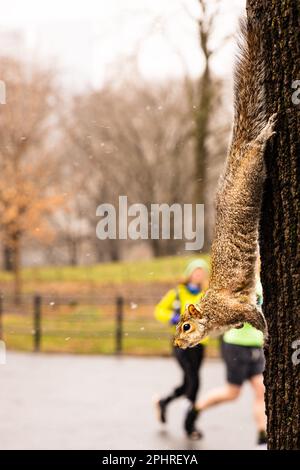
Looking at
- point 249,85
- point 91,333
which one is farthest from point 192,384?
point 91,333

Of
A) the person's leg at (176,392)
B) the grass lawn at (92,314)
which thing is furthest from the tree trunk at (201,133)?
the person's leg at (176,392)

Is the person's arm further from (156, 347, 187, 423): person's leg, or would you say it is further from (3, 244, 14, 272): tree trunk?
(3, 244, 14, 272): tree trunk

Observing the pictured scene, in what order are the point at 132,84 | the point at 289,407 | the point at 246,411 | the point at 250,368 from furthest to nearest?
the point at 132,84, the point at 246,411, the point at 250,368, the point at 289,407

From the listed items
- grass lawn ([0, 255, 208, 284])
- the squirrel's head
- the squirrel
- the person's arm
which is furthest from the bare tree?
the squirrel

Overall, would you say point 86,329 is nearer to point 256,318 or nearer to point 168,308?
point 168,308

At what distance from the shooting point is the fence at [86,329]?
14324 mm

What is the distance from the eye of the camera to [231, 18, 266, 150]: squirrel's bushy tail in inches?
135

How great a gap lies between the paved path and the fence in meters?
0.77

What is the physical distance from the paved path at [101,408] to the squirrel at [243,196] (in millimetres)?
3818

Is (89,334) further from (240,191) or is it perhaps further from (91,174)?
(91,174)

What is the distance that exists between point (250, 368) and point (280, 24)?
4.49 meters

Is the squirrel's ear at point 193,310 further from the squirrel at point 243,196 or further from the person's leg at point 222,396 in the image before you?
the person's leg at point 222,396

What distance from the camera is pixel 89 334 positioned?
1465 centimetres

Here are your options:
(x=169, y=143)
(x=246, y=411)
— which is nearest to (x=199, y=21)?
(x=246, y=411)
